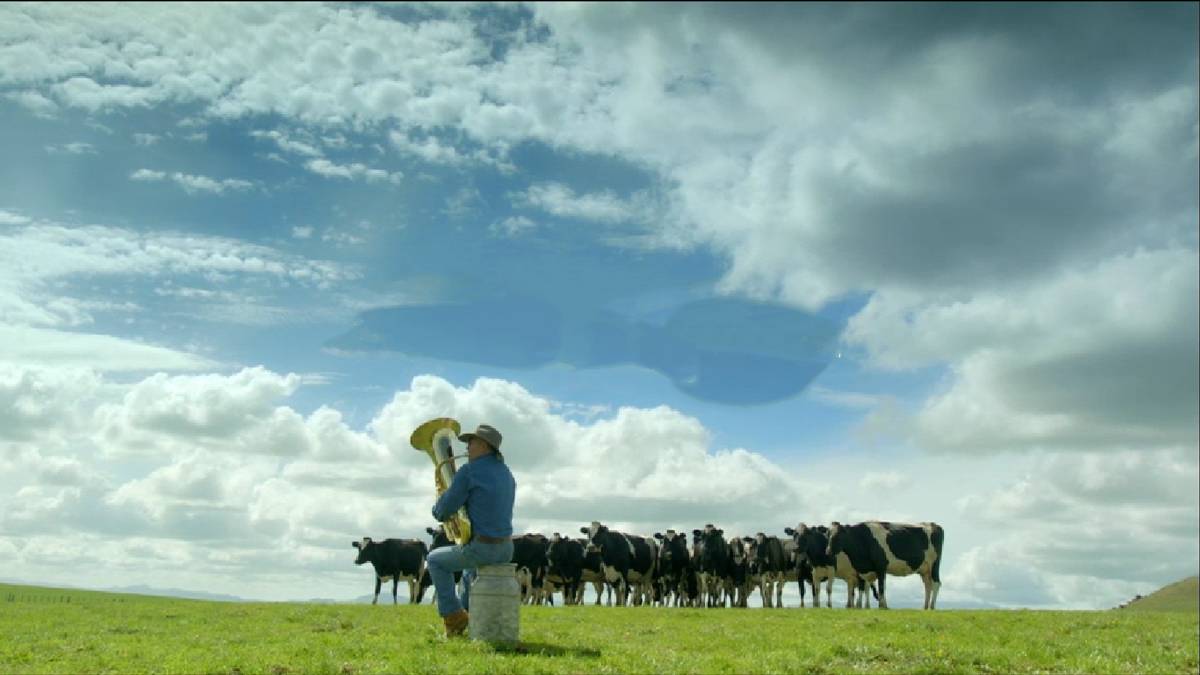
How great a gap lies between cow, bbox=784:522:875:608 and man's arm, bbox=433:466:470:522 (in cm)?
3088

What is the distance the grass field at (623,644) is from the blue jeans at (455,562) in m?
0.67

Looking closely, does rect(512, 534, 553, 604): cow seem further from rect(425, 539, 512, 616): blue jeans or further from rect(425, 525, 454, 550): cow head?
rect(425, 539, 512, 616): blue jeans

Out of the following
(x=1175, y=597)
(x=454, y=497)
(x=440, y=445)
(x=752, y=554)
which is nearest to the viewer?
(x=454, y=497)

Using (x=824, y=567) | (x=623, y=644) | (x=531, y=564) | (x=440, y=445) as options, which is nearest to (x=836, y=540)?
(x=824, y=567)

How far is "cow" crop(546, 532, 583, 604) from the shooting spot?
161 ft

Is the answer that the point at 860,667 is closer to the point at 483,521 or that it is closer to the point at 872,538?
the point at 483,521

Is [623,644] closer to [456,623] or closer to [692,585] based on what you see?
[456,623]

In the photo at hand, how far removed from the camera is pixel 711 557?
5084 cm

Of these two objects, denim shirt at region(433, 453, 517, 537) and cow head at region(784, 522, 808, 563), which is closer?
denim shirt at region(433, 453, 517, 537)

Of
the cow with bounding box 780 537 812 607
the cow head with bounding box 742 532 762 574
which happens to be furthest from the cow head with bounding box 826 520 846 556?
the cow head with bounding box 742 532 762 574

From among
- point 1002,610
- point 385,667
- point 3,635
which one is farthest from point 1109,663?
point 3,635

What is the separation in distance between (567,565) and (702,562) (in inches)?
274

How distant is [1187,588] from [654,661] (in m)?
115

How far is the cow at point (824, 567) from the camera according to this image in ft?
143
